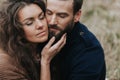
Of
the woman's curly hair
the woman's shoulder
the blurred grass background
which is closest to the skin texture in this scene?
the woman's curly hair

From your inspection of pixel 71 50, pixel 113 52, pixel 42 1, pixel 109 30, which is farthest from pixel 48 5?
pixel 109 30

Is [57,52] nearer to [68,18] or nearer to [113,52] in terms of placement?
[68,18]

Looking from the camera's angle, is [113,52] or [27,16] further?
[113,52]

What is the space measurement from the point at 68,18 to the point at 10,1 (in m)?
0.62

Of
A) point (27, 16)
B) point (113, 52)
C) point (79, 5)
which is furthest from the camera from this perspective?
point (113, 52)

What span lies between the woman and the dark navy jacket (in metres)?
0.16

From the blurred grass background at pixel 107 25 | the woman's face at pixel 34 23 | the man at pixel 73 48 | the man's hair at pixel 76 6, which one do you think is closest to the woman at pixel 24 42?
the woman's face at pixel 34 23

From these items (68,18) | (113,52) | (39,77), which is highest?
(68,18)

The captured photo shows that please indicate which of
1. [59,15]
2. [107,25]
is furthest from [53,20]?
[107,25]

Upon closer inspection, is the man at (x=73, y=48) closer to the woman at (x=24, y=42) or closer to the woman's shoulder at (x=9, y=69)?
the woman at (x=24, y=42)

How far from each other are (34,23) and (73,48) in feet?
1.83

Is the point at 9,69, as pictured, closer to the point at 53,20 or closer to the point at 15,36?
the point at 15,36

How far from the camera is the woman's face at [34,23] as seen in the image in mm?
6066

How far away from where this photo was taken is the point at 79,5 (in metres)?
6.47
